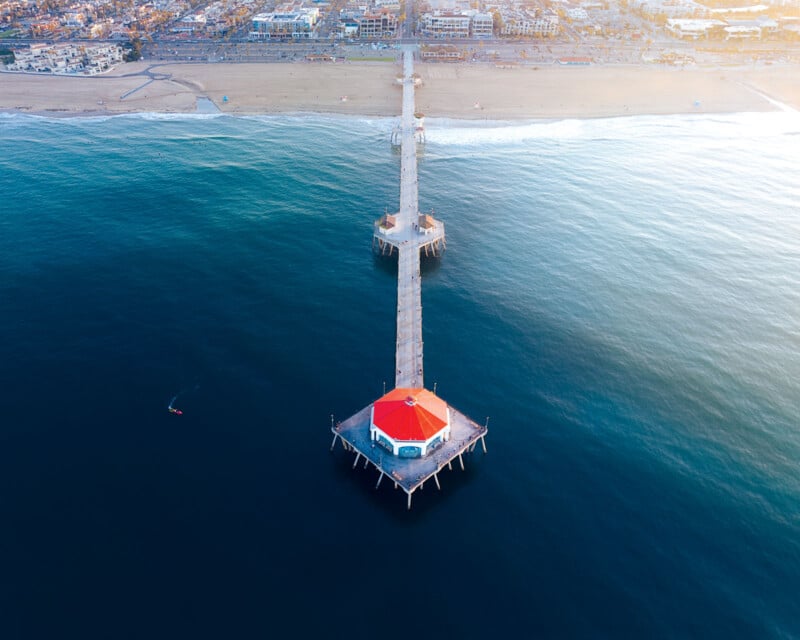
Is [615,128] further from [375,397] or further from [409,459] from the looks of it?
[409,459]

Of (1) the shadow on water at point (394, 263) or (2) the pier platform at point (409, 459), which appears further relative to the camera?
(1) the shadow on water at point (394, 263)

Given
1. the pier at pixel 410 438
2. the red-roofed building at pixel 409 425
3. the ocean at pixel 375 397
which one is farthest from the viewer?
the red-roofed building at pixel 409 425

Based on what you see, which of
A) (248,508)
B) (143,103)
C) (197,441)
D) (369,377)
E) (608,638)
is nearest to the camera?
(608,638)

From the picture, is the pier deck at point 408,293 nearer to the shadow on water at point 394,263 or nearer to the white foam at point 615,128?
the shadow on water at point 394,263

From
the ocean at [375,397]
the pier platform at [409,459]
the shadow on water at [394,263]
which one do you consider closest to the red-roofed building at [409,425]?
the pier platform at [409,459]

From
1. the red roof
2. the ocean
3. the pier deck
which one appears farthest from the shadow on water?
the red roof

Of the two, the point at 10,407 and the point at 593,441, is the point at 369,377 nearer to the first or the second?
the point at 593,441

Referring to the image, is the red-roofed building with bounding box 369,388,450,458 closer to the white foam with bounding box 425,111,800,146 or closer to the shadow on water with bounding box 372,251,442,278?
the shadow on water with bounding box 372,251,442,278

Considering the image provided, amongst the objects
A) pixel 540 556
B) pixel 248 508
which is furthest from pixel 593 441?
pixel 248 508
